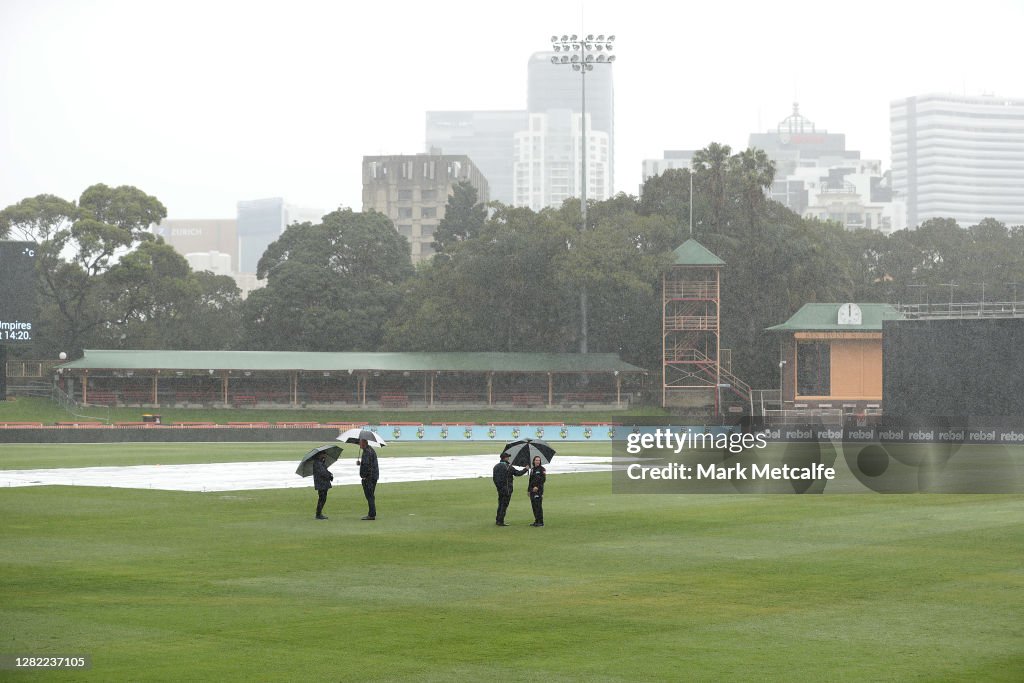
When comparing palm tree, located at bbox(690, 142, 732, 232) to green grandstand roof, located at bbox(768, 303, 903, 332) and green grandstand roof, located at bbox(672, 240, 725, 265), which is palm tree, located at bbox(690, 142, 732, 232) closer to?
green grandstand roof, located at bbox(672, 240, 725, 265)

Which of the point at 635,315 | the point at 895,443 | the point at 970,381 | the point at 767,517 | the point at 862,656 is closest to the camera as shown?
the point at 862,656

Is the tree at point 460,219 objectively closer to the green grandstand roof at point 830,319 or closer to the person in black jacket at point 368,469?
the green grandstand roof at point 830,319

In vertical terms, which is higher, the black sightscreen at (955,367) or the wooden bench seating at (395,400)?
the black sightscreen at (955,367)

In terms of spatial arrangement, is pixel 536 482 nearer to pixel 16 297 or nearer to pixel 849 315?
pixel 16 297

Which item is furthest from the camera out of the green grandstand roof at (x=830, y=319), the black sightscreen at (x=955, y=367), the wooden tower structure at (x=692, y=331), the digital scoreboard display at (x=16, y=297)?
the wooden tower structure at (x=692, y=331)

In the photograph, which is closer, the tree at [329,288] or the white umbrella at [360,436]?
the white umbrella at [360,436]

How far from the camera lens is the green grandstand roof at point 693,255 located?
95.7m

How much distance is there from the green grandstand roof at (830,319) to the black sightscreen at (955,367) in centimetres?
2107

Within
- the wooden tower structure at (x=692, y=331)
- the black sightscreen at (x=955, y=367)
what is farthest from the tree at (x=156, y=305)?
the black sightscreen at (x=955, y=367)

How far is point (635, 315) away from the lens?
103 meters

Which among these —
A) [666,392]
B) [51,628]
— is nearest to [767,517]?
[51,628]

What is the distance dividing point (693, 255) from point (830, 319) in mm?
12149

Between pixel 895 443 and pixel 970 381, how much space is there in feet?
23.6

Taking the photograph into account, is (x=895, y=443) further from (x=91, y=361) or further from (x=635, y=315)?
(x=91, y=361)
